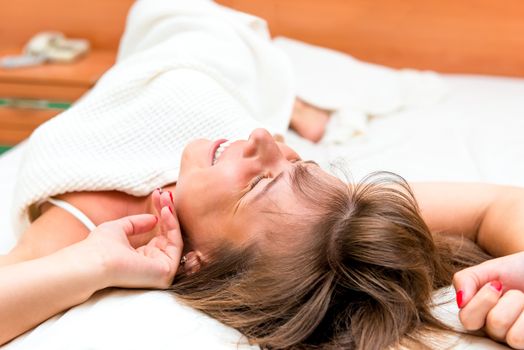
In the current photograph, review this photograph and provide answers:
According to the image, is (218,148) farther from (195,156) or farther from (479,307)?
(479,307)

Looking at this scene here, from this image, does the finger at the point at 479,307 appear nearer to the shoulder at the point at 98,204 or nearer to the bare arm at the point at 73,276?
the bare arm at the point at 73,276

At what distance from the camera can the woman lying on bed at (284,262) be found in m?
0.85

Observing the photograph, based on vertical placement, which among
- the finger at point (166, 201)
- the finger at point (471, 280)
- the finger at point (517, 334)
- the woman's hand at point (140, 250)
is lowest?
the woman's hand at point (140, 250)

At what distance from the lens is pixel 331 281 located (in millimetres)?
888

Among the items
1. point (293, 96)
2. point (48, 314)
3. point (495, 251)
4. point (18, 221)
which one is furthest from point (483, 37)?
point (48, 314)

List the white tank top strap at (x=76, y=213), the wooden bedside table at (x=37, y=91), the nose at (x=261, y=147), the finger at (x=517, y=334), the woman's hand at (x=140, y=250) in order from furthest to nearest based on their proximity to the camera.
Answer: the wooden bedside table at (x=37, y=91) → the white tank top strap at (x=76, y=213) → the nose at (x=261, y=147) → the woman's hand at (x=140, y=250) → the finger at (x=517, y=334)

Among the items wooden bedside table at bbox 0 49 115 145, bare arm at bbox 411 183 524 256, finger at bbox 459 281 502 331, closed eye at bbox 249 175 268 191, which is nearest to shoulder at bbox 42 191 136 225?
closed eye at bbox 249 175 268 191

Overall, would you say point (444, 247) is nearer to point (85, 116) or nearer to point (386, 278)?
point (386, 278)

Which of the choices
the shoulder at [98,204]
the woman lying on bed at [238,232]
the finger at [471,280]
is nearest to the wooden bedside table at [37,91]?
the woman lying on bed at [238,232]

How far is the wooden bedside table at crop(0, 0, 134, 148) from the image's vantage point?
7.41ft

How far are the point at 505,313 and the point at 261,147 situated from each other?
426 mm

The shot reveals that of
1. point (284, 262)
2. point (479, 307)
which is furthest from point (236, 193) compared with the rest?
point (479, 307)

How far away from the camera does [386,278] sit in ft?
2.93

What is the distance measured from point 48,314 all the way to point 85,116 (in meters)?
0.54
